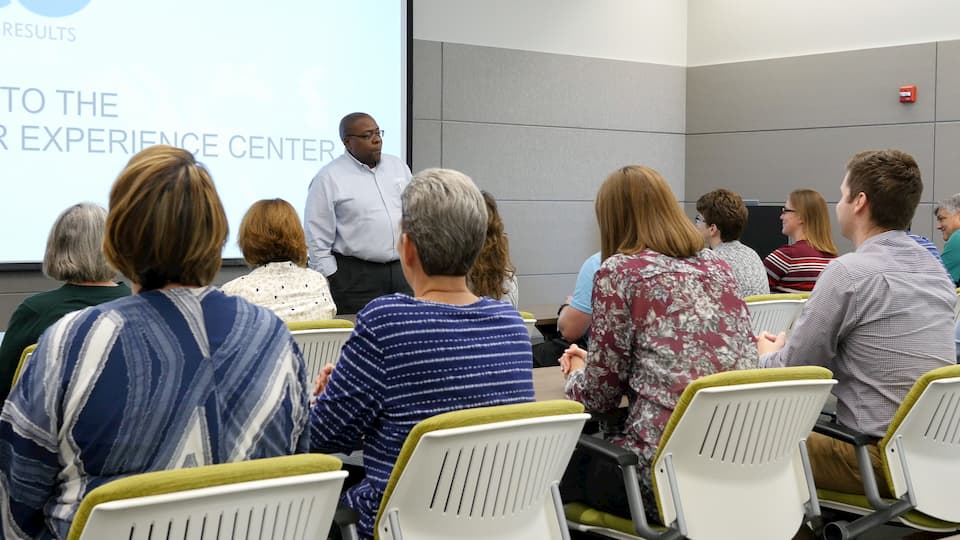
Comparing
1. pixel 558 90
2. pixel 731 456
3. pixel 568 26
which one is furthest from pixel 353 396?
pixel 568 26

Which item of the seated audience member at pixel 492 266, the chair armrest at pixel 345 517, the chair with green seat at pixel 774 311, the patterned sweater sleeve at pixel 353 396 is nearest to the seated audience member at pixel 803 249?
the chair with green seat at pixel 774 311

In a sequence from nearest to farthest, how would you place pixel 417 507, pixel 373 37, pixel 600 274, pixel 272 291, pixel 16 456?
pixel 16 456 → pixel 417 507 → pixel 600 274 → pixel 272 291 → pixel 373 37

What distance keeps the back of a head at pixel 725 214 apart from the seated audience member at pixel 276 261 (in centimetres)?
224

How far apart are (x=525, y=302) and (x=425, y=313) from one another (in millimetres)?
5957

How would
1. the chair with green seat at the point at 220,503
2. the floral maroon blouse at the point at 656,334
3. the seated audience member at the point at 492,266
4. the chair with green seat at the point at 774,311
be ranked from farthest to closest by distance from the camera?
the seated audience member at the point at 492,266 < the chair with green seat at the point at 774,311 < the floral maroon blouse at the point at 656,334 < the chair with green seat at the point at 220,503

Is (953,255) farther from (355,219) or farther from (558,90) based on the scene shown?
(355,219)

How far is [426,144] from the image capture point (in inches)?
291

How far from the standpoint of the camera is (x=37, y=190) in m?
5.44

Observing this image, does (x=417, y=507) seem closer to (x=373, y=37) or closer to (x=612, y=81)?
(x=373, y=37)

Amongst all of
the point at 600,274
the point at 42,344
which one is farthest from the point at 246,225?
the point at 42,344

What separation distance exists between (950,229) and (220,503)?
664 cm

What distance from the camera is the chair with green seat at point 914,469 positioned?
276cm

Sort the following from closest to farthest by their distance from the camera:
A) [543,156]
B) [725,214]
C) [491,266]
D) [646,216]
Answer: [646,216] < [491,266] < [725,214] < [543,156]

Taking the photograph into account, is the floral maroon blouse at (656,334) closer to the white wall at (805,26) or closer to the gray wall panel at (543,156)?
the gray wall panel at (543,156)
